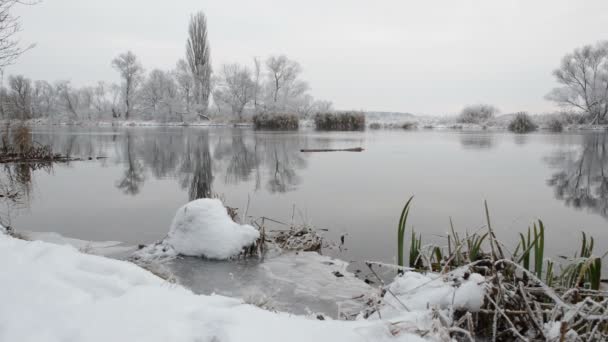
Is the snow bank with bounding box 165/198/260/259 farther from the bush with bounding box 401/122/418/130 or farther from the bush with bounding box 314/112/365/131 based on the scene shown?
the bush with bounding box 401/122/418/130

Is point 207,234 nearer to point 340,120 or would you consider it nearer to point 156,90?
point 340,120

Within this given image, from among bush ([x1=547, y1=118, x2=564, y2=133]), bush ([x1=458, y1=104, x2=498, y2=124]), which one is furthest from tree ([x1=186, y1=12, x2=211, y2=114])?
bush ([x1=547, y1=118, x2=564, y2=133])

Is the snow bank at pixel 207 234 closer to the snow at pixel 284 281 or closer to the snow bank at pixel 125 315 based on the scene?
the snow at pixel 284 281

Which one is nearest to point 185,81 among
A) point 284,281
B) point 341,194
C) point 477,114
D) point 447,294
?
point 477,114

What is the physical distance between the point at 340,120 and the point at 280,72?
56.3ft

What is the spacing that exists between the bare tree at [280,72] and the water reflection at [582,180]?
40280 mm

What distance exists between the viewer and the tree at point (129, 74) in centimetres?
5672

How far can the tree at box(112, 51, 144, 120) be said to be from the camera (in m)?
56.7

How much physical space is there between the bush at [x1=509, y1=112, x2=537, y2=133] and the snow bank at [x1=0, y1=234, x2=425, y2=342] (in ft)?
133

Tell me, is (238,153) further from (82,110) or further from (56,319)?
(82,110)

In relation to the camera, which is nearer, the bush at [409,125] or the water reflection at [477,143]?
the water reflection at [477,143]

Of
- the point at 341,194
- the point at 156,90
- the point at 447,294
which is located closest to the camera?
the point at 447,294

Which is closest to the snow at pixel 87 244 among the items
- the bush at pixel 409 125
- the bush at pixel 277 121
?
the bush at pixel 277 121

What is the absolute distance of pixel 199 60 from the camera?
49031 mm
